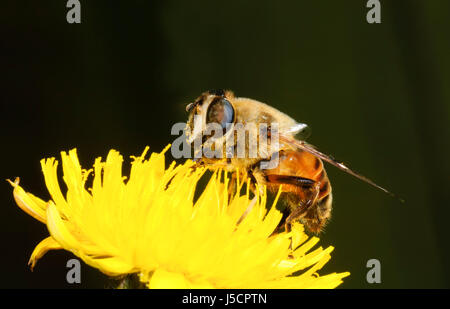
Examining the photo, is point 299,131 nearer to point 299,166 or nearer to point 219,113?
point 299,166

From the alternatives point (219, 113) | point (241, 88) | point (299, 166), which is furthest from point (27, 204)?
point (241, 88)

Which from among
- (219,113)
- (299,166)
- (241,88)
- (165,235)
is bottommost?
(165,235)

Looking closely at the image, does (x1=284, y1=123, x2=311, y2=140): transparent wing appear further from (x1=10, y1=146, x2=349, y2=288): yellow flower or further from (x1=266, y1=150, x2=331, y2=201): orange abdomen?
(x1=10, y1=146, x2=349, y2=288): yellow flower

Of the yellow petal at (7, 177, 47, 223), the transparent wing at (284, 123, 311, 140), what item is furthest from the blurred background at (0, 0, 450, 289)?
the yellow petal at (7, 177, 47, 223)

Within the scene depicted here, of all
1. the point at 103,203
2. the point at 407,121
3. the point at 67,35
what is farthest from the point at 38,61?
the point at 407,121

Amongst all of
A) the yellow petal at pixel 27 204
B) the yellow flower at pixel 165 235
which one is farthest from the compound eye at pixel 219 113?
the yellow petal at pixel 27 204

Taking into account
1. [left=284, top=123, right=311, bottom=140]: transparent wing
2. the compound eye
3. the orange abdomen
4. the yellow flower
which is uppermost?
the compound eye
